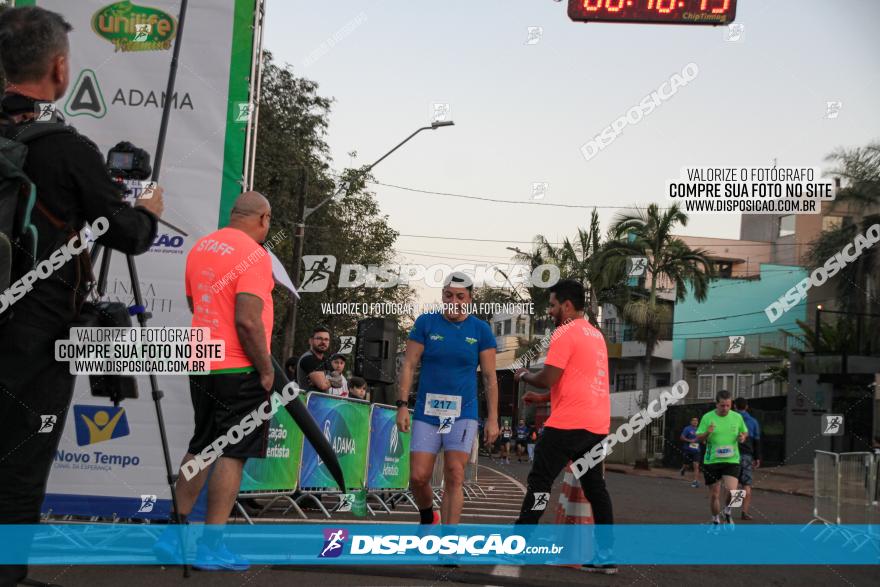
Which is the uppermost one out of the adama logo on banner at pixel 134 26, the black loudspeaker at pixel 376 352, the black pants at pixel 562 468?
the adama logo on banner at pixel 134 26

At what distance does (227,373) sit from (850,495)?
9.44 m

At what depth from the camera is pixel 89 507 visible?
772cm

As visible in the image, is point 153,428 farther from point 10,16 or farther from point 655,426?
point 655,426

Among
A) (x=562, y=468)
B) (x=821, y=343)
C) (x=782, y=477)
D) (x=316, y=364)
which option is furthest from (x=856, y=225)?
(x=562, y=468)

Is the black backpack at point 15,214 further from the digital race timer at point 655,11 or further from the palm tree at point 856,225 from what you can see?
the palm tree at point 856,225

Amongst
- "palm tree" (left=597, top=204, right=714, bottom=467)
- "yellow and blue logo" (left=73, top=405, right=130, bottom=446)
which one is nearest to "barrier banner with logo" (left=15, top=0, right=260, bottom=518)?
"yellow and blue logo" (left=73, top=405, right=130, bottom=446)

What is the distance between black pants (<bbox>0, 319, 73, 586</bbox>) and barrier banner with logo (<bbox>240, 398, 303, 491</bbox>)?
20.3 feet

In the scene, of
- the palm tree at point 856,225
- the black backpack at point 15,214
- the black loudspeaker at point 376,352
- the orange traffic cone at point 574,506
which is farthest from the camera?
the palm tree at point 856,225

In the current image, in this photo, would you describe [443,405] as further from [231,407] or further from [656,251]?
[656,251]

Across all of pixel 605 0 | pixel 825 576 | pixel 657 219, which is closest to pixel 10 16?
pixel 825 576

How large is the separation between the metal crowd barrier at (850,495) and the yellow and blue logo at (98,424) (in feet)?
24.7

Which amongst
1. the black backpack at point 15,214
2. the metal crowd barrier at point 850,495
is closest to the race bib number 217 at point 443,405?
the black backpack at point 15,214

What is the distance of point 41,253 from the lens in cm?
368

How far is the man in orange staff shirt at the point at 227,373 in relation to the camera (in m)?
5.14
